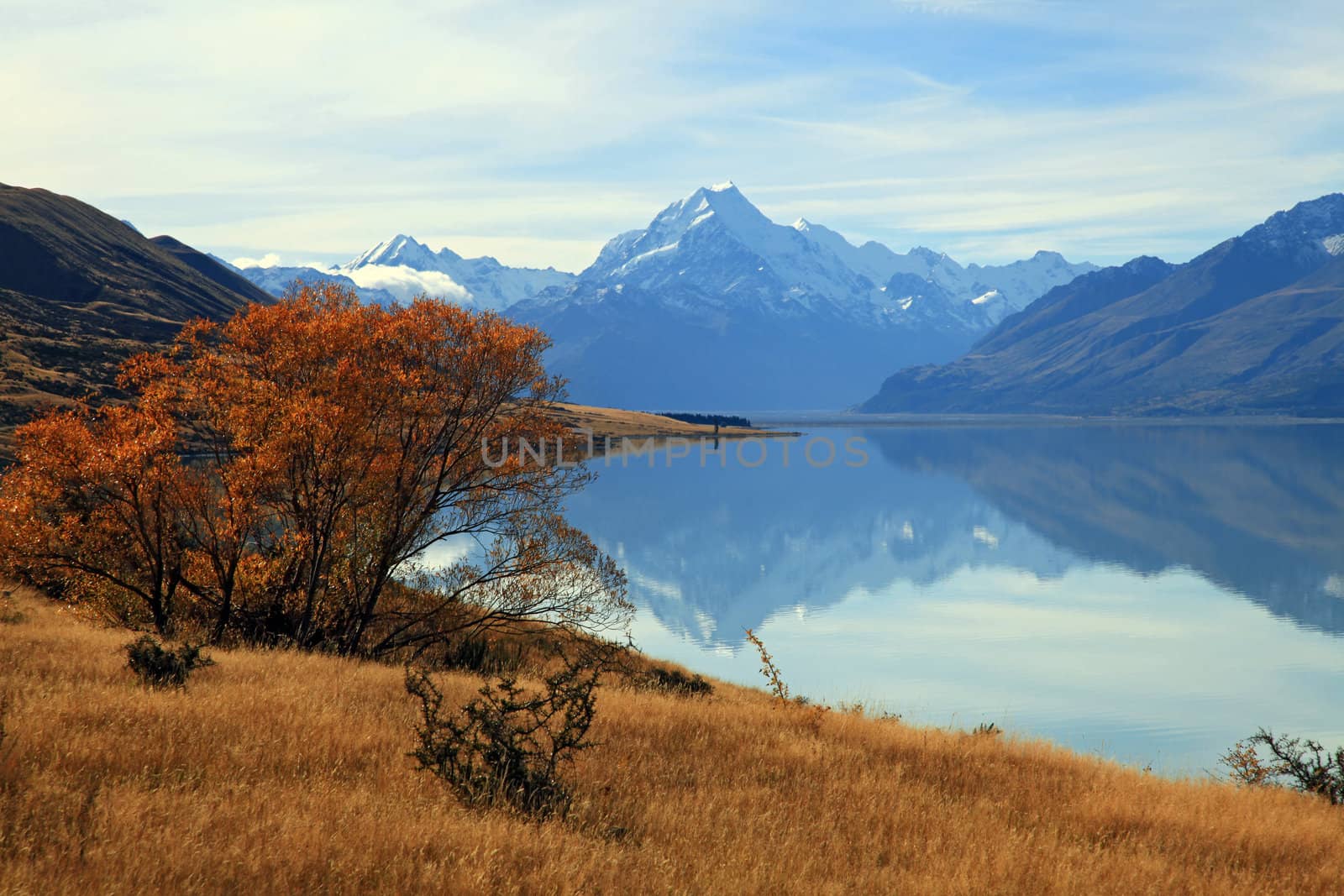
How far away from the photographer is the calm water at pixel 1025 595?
4247 cm

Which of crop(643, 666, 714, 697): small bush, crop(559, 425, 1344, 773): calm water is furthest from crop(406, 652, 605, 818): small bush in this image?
crop(559, 425, 1344, 773): calm water

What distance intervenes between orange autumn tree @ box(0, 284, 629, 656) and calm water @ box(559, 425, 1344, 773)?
14418 mm

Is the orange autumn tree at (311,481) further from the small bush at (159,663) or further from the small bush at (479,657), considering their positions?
the small bush at (159,663)

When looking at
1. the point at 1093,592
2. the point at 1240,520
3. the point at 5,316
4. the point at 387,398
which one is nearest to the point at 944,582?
the point at 1093,592

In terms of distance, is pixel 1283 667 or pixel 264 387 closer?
pixel 264 387

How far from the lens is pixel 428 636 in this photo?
30469 millimetres

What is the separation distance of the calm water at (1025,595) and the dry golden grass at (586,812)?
11.6m

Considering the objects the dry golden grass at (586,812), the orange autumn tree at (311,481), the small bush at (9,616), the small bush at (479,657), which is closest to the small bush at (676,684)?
the orange autumn tree at (311,481)

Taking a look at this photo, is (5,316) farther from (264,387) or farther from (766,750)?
(766,750)

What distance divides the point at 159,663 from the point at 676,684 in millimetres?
17480

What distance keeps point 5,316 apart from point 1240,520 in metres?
195

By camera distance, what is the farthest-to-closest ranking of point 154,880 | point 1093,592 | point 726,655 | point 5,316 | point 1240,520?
1. point 5,316
2. point 1240,520
3. point 1093,592
4. point 726,655
5. point 154,880

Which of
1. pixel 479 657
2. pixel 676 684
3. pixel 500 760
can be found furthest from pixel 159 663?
pixel 676 684

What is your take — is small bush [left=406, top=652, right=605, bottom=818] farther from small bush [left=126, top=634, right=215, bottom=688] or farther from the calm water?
the calm water
